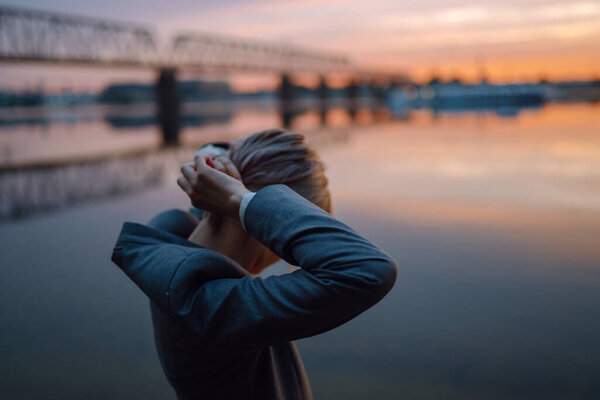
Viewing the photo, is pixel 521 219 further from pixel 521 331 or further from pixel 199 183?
pixel 199 183

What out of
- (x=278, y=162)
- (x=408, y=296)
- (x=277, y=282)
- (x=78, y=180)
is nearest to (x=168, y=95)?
(x=78, y=180)

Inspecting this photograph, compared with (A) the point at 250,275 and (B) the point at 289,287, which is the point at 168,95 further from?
(B) the point at 289,287

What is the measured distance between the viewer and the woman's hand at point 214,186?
119 cm

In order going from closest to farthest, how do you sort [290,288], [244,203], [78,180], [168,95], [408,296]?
[290,288] → [244,203] → [408,296] → [78,180] → [168,95]

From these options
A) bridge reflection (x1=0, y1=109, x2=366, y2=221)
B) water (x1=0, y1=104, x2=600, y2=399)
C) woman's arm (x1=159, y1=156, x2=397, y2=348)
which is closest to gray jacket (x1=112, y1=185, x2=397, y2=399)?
woman's arm (x1=159, y1=156, x2=397, y2=348)

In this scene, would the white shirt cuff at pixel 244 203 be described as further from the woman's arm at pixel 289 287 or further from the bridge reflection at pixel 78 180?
the bridge reflection at pixel 78 180

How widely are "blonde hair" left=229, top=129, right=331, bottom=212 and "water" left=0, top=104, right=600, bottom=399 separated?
1872 millimetres

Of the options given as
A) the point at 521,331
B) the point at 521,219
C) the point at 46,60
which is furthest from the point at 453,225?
the point at 46,60

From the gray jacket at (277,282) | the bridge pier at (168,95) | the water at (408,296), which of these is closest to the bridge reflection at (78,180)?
the water at (408,296)

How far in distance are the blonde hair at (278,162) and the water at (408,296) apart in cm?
187

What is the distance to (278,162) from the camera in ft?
4.43

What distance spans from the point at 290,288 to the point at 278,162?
0.42 metres

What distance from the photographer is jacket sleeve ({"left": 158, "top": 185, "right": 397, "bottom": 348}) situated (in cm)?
103

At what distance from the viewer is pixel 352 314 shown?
3.52 ft
